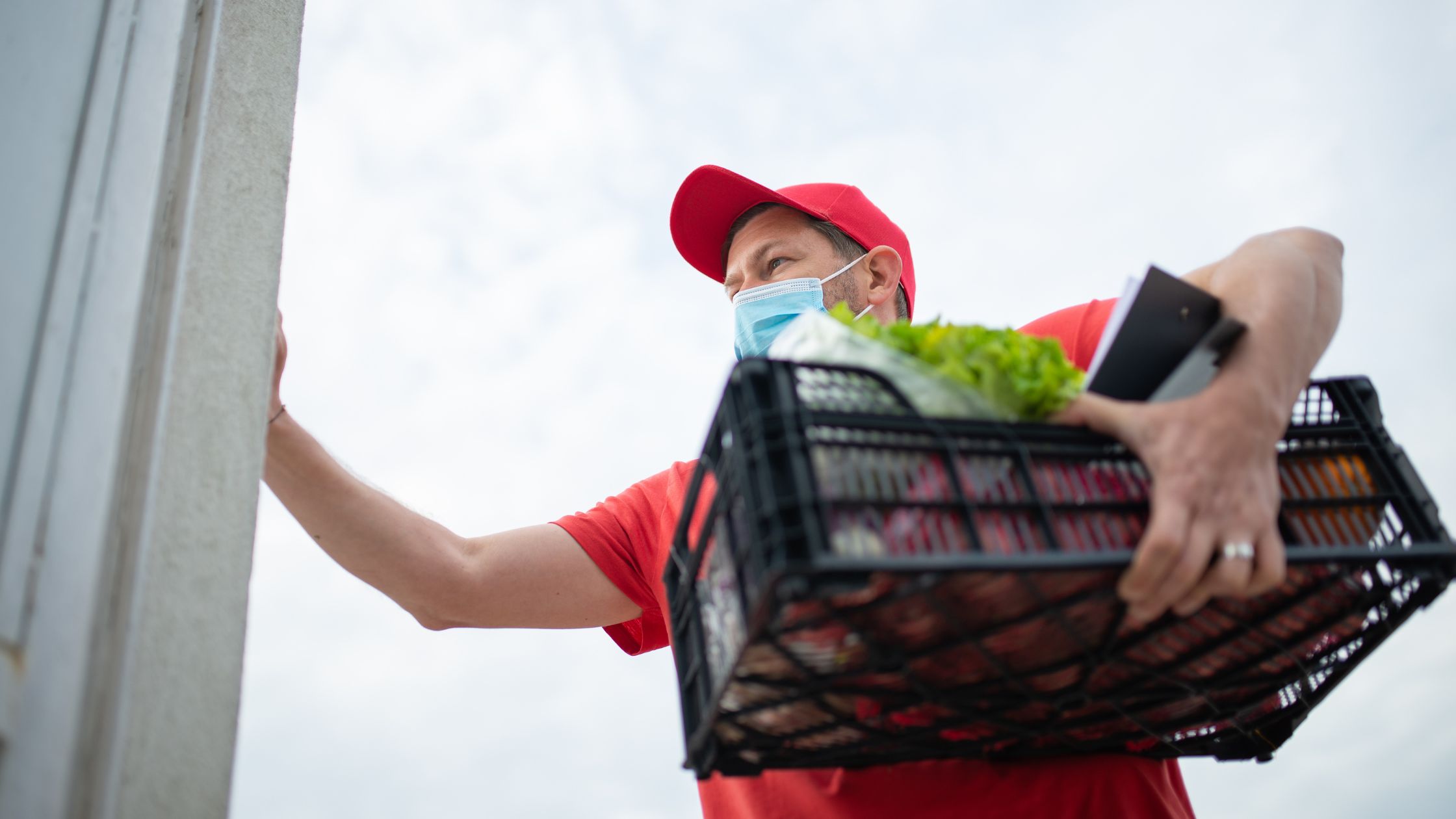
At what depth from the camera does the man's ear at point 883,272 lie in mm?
3344

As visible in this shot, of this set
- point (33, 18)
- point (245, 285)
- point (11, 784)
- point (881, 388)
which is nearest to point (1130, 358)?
point (881, 388)

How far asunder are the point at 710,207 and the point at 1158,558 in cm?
234

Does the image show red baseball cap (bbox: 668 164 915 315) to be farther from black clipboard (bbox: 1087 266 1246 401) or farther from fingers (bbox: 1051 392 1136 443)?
fingers (bbox: 1051 392 1136 443)

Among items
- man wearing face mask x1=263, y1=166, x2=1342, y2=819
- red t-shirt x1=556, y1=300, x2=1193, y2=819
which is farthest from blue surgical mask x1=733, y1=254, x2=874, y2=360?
red t-shirt x1=556, y1=300, x2=1193, y2=819

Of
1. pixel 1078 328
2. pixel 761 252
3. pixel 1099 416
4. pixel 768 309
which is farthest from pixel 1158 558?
pixel 761 252

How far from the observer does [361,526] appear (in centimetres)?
248

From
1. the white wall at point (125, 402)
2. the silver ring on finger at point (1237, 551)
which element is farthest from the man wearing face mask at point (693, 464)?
the white wall at point (125, 402)

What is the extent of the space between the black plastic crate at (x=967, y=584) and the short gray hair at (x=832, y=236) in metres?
1.82

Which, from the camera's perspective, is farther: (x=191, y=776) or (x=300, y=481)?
(x=300, y=481)

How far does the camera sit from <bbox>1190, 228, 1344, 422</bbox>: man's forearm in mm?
1486

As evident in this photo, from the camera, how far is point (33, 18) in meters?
1.67

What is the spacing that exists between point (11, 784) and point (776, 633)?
36.4 inches

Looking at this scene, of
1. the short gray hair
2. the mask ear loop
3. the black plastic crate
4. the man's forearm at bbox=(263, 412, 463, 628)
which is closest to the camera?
the black plastic crate

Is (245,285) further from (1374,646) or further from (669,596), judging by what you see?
(1374,646)
